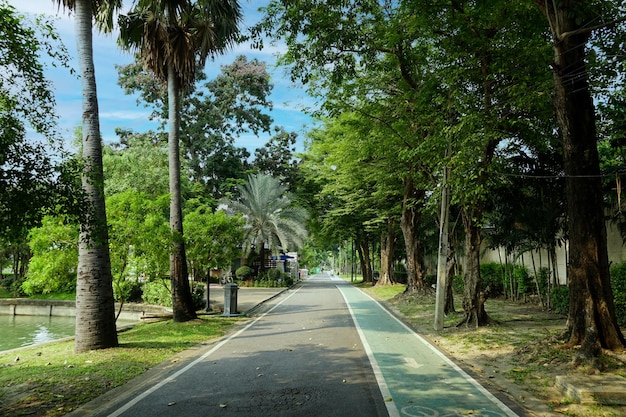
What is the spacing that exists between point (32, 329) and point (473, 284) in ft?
58.3

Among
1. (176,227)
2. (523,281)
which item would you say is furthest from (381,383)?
(523,281)

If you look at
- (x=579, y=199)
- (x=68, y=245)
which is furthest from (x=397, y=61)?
(x=68, y=245)

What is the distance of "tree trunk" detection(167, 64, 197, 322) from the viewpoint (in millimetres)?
15047

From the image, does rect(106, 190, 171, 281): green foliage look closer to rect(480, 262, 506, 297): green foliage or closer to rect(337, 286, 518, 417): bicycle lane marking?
rect(337, 286, 518, 417): bicycle lane marking

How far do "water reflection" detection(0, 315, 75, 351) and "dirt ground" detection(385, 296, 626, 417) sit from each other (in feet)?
43.1

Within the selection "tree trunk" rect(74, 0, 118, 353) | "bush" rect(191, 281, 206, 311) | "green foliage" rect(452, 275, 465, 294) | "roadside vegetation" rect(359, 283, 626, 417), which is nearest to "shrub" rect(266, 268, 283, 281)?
"green foliage" rect(452, 275, 465, 294)

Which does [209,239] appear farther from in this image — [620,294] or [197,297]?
[620,294]

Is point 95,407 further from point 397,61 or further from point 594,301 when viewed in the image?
point 397,61

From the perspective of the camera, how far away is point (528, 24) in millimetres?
10680

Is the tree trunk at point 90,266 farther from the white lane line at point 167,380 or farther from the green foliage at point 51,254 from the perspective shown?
the white lane line at point 167,380

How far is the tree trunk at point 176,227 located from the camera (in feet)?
49.4

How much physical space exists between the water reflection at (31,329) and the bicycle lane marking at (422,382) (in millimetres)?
11740

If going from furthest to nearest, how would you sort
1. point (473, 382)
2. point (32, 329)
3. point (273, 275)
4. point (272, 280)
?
point (273, 275)
point (272, 280)
point (32, 329)
point (473, 382)

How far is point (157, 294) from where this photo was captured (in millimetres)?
21953
